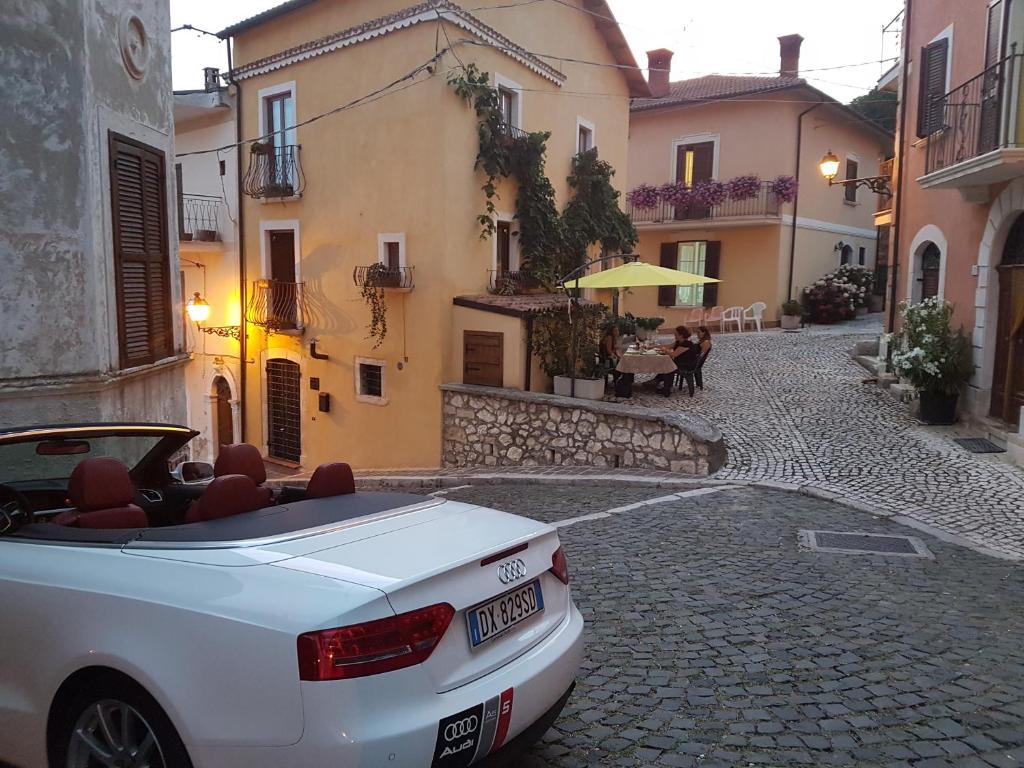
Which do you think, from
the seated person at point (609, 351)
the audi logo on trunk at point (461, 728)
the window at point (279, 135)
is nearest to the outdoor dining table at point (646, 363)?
the seated person at point (609, 351)

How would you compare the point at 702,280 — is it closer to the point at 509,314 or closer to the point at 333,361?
the point at 509,314

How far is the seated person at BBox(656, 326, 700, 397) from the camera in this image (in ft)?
44.3

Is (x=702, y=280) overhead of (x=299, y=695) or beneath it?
overhead

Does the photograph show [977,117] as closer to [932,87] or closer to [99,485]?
[932,87]

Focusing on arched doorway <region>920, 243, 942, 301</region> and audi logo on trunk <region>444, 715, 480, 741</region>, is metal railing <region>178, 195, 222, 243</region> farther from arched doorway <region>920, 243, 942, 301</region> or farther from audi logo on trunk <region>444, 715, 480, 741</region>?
audi logo on trunk <region>444, 715, 480, 741</region>

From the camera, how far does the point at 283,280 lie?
55.7ft

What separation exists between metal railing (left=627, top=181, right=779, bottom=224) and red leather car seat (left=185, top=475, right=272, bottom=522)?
21.8 metres

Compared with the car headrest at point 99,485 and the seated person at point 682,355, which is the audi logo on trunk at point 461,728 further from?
the seated person at point 682,355

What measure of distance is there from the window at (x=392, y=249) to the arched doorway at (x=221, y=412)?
6.72m

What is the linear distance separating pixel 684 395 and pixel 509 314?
351cm

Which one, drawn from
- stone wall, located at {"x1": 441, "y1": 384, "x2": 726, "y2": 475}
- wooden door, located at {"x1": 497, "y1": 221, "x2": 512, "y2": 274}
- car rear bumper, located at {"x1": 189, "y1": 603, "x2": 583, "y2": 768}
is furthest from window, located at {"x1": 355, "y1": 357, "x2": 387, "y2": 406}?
car rear bumper, located at {"x1": 189, "y1": 603, "x2": 583, "y2": 768}

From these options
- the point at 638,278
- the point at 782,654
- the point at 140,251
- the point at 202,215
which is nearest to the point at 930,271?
the point at 638,278

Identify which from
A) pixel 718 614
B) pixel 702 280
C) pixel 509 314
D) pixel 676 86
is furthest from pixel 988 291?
pixel 676 86

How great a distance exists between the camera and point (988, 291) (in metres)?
10.9
